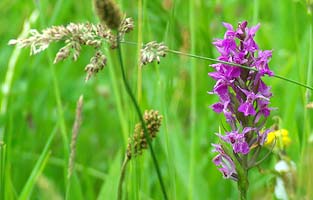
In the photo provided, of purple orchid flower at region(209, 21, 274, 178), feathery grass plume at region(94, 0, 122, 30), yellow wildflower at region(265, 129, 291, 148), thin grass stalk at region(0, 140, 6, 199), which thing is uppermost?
feathery grass plume at region(94, 0, 122, 30)

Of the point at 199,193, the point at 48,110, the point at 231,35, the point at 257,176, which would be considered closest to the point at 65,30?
the point at 231,35

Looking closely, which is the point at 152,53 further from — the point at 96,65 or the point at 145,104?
the point at 145,104

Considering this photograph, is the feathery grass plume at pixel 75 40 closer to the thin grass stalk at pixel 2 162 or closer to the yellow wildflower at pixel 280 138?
the thin grass stalk at pixel 2 162

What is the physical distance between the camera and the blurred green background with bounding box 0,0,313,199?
1.91 meters

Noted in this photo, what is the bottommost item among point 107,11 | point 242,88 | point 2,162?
point 2,162

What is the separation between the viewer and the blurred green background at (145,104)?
191 centimetres

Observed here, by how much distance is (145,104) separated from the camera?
7.48 ft

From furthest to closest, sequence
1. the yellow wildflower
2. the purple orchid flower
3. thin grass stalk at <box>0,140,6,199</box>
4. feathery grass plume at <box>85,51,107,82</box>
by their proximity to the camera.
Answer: the yellow wildflower, thin grass stalk at <box>0,140,6,199</box>, the purple orchid flower, feathery grass plume at <box>85,51,107,82</box>

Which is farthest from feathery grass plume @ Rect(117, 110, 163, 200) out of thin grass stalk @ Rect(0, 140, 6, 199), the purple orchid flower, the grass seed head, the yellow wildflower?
the yellow wildflower

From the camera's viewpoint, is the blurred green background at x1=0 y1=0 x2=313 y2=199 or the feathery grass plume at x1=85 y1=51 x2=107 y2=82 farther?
the blurred green background at x1=0 y1=0 x2=313 y2=199

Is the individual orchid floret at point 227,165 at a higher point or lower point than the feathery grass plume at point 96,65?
lower

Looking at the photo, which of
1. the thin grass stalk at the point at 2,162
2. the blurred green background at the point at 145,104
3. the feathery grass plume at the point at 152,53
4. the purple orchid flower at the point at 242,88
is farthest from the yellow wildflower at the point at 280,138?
the thin grass stalk at the point at 2,162

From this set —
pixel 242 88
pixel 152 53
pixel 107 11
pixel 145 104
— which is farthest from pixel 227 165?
pixel 145 104

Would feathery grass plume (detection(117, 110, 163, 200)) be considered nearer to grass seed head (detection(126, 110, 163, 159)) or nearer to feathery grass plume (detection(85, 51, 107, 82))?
grass seed head (detection(126, 110, 163, 159))
